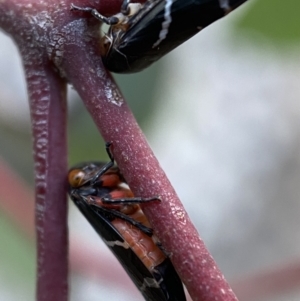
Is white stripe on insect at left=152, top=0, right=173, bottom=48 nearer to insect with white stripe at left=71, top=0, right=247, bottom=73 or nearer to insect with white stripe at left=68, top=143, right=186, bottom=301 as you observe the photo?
insect with white stripe at left=71, top=0, right=247, bottom=73

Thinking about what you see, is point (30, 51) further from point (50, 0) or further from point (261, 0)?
point (261, 0)

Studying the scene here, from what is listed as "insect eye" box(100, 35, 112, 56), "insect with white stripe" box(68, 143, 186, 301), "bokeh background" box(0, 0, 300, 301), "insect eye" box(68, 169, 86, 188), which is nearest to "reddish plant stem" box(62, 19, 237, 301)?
"insect eye" box(100, 35, 112, 56)

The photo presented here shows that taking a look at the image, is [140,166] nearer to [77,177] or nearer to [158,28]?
[158,28]

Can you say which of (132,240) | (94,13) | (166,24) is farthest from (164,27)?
(132,240)

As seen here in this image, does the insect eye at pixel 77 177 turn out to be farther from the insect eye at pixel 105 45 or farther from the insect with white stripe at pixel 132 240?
the insect eye at pixel 105 45

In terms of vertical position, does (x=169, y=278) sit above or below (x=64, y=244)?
below

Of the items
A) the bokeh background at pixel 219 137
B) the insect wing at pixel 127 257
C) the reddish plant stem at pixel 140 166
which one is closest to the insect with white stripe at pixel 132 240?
the insect wing at pixel 127 257

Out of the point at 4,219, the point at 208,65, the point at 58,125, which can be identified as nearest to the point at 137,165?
the point at 58,125
